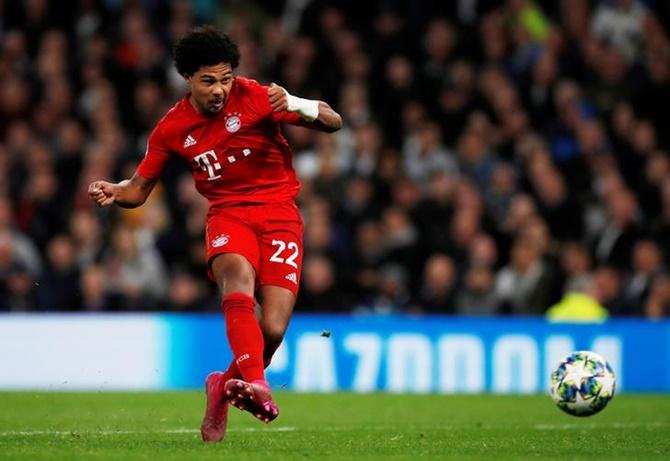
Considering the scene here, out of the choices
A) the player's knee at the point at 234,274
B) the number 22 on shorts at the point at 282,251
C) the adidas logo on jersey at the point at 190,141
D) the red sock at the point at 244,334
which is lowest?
the red sock at the point at 244,334

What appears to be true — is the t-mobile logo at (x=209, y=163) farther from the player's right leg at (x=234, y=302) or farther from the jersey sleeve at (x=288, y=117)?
the jersey sleeve at (x=288, y=117)

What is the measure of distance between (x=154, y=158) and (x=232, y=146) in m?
0.51

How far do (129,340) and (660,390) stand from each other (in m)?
5.25

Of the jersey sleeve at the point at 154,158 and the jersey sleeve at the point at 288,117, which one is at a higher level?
the jersey sleeve at the point at 288,117

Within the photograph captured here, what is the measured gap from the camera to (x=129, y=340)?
14820 mm

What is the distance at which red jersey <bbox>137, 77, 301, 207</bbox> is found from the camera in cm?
877

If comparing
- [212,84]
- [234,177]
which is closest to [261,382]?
[234,177]

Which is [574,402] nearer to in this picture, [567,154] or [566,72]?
[567,154]

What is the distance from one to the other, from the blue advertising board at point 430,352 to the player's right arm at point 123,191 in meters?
5.81

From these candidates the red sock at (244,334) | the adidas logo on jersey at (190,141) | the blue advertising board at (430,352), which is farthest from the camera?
the blue advertising board at (430,352)

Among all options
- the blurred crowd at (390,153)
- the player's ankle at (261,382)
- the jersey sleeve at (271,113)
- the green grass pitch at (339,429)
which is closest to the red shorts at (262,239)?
the jersey sleeve at (271,113)

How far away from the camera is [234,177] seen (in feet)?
28.9

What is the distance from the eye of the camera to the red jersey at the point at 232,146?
877 centimetres

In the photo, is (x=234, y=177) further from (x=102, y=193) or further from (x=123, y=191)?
(x=102, y=193)
